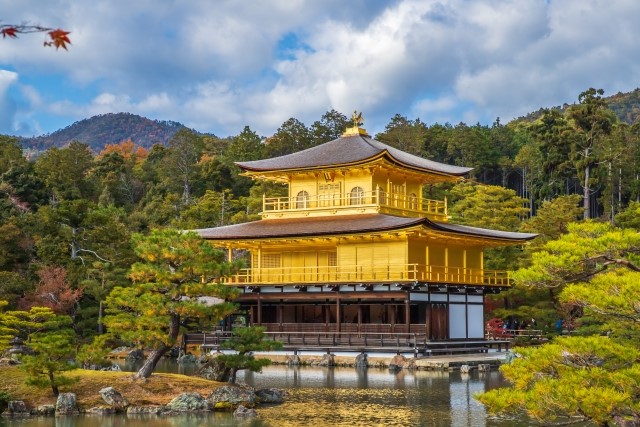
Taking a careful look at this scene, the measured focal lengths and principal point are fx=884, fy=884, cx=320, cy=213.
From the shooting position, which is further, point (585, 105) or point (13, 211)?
point (585, 105)

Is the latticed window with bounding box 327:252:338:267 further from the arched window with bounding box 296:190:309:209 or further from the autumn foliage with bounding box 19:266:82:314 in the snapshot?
the autumn foliage with bounding box 19:266:82:314

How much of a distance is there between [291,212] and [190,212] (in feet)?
59.5

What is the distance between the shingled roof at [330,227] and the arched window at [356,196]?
3.33ft

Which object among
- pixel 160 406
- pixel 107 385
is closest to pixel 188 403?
pixel 160 406

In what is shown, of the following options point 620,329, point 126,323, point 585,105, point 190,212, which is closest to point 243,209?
point 190,212

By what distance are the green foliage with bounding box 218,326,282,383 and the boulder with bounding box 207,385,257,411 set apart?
3.14 feet

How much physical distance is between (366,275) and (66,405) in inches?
711

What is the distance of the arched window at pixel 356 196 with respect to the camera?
39.8m

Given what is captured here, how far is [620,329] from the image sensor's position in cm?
1347

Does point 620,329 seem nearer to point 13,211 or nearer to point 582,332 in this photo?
point 582,332

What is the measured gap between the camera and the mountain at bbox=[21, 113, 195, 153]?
177 m

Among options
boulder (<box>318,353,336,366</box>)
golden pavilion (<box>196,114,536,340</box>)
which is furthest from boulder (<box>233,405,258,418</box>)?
golden pavilion (<box>196,114,536,340</box>)

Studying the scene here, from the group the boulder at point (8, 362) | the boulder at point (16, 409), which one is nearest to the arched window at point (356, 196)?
the boulder at point (8, 362)

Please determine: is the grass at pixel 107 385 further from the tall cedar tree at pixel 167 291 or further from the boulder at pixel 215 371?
the boulder at pixel 215 371
